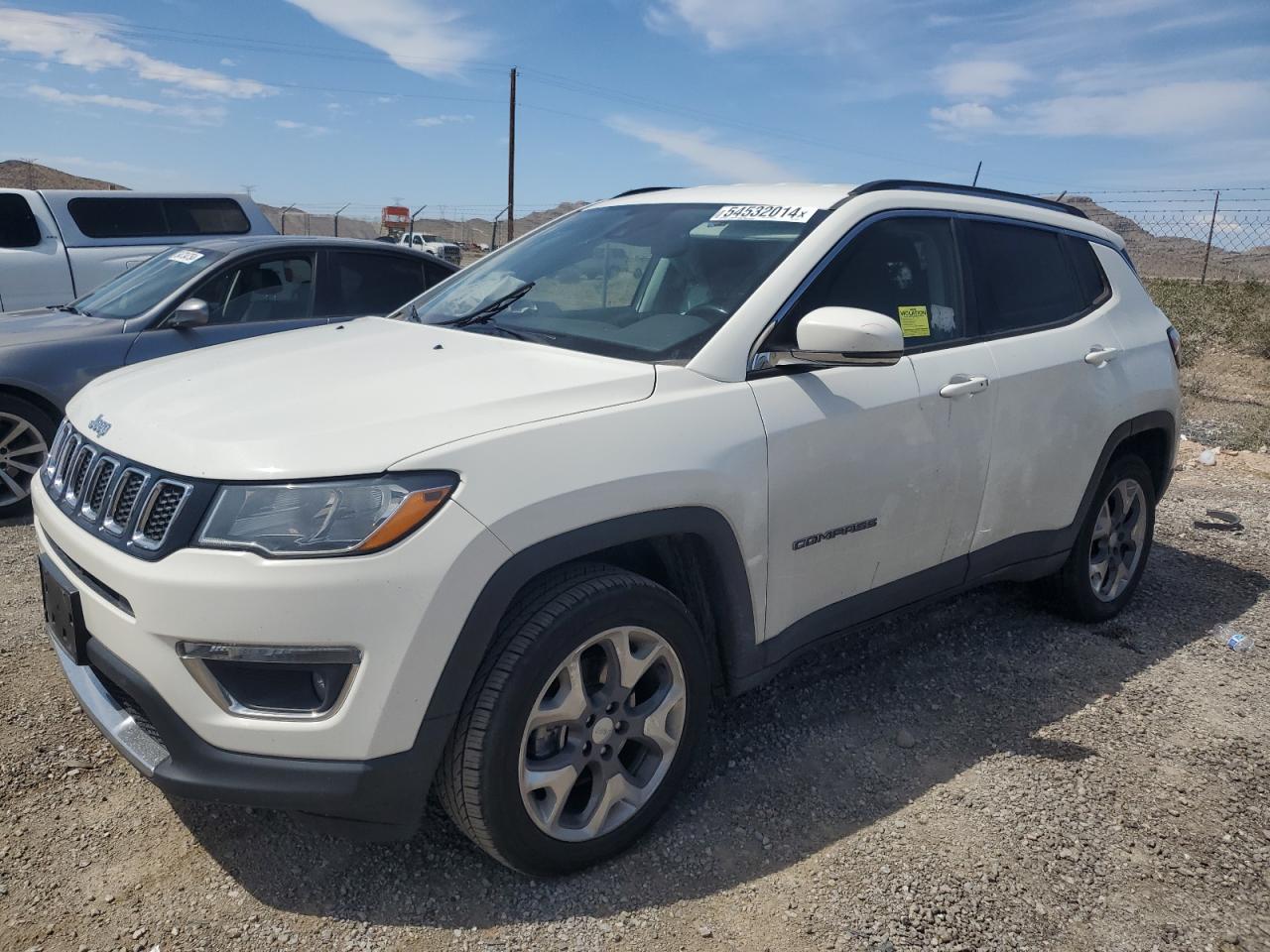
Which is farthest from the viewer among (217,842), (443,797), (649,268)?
(649,268)

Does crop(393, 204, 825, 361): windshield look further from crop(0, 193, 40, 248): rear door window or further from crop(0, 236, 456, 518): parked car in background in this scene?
crop(0, 193, 40, 248): rear door window

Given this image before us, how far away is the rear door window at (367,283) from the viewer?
647 centimetres

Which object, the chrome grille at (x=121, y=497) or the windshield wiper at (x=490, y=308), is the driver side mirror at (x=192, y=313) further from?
the chrome grille at (x=121, y=497)

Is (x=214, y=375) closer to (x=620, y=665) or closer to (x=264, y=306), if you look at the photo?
(x=620, y=665)

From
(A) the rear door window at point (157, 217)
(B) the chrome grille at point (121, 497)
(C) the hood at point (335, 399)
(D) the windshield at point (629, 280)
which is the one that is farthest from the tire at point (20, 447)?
(A) the rear door window at point (157, 217)

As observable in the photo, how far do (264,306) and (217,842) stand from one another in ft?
13.9

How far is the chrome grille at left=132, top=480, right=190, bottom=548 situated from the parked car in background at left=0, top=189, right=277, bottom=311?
664 cm

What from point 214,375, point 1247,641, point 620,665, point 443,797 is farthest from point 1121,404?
point 214,375

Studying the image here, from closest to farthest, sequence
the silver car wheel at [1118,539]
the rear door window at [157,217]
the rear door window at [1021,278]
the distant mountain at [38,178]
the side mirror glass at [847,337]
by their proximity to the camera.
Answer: the side mirror glass at [847,337] → the rear door window at [1021,278] → the silver car wheel at [1118,539] → the rear door window at [157,217] → the distant mountain at [38,178]

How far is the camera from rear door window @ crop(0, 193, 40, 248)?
860 cm

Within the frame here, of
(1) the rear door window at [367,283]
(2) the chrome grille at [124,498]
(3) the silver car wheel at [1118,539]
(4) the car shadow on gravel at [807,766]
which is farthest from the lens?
(1) the rear door window at [367,283]

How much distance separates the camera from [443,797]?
2389 millimetres

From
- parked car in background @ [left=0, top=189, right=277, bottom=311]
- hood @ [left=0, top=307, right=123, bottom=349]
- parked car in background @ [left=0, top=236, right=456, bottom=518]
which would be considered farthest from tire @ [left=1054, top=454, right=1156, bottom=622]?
parked car in background @ [left=0, top=189, right=277, bottom=311]

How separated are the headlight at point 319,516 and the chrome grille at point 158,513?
0.11 m
